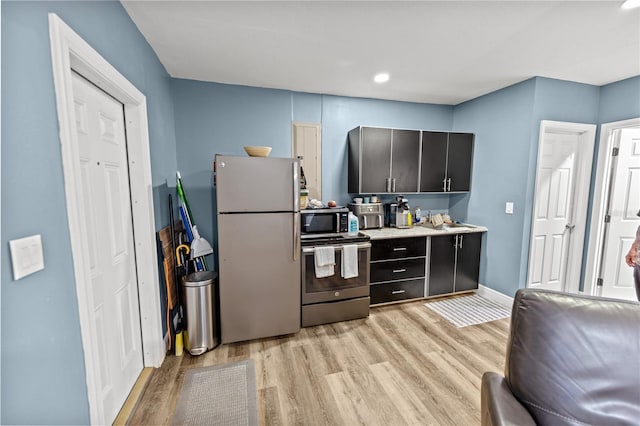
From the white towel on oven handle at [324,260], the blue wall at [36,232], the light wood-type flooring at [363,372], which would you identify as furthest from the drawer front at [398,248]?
the blue wall at [36,232]

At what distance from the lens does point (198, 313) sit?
2.34m

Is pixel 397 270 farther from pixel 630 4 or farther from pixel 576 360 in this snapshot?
pixel 630 4

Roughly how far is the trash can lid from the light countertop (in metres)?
1.70

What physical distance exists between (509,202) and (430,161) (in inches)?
40.2

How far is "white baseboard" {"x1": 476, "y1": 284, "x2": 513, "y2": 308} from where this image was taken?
10.5 feet

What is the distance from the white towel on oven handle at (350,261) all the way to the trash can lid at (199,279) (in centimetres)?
125

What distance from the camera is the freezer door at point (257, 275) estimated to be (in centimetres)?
241

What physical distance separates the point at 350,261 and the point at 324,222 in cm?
50

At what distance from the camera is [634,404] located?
98cm

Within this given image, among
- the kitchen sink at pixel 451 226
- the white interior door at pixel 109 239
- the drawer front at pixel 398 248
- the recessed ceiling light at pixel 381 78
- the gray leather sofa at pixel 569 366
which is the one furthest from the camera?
the kitchen sink at pixel 451 226

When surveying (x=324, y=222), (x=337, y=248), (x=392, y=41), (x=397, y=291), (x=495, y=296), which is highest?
(x=392, y=41)

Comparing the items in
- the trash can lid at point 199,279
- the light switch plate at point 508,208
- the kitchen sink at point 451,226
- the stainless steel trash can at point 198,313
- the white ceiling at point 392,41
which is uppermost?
the white ceiling at point 392,41

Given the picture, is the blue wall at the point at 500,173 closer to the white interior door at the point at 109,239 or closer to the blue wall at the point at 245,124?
the blue wall at the point at 245,124

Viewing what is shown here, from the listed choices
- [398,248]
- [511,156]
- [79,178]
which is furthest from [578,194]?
[79,178]
